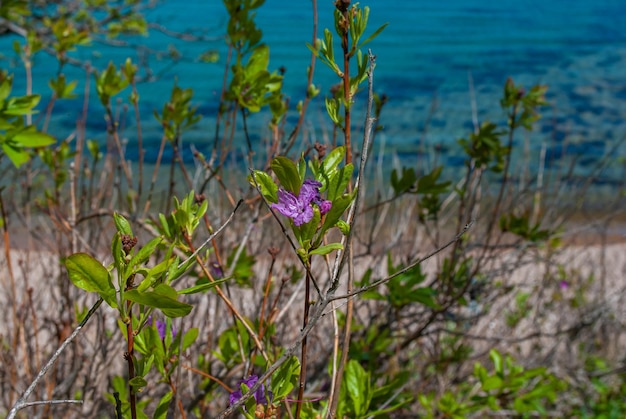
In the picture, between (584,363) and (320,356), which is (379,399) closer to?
(320,356)

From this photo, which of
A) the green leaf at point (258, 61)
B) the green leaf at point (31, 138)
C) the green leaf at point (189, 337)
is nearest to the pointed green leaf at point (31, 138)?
the green leaf at point (31, 138)

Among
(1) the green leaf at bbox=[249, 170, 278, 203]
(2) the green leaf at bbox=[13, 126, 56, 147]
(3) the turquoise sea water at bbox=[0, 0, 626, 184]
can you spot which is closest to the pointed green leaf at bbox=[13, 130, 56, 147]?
(2) the green leaf at bbox=[13, 126, 56, 147]

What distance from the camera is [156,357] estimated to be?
1136 millimetres

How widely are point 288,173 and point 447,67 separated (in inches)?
542

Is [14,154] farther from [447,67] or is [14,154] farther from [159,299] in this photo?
[447,67]

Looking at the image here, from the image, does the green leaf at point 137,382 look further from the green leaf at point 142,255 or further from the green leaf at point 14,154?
the green leaf at point 14,154

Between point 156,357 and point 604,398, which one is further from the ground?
point 156,357

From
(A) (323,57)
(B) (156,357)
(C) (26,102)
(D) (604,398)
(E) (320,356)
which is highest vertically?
(A) (323,57)

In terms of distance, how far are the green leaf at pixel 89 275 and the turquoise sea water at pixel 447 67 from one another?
5447 mm

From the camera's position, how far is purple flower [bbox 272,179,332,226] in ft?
3.09

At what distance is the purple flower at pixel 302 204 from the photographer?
94 centimetres

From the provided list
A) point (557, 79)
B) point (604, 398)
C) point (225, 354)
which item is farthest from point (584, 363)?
point (557, 79)

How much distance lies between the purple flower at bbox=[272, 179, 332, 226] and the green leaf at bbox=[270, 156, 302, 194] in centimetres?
1

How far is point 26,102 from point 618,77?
45.3ft
